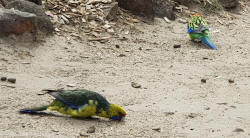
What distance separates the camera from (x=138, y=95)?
545cm

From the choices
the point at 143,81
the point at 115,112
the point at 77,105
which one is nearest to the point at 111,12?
the point at 143,81

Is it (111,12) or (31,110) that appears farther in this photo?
(111,12)

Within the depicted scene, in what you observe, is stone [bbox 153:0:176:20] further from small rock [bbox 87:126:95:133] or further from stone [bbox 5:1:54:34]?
small rock [bbox 87:126:95:133]

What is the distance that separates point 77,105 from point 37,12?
9.96 ft

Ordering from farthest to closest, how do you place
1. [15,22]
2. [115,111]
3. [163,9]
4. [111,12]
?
[163,9] < [111,12] < [15,22] < [115,111]

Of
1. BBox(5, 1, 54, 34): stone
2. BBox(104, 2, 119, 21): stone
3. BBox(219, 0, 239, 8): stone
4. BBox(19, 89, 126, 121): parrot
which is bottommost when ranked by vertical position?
BBox(219, 0, 239, 8): stone

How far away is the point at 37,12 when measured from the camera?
22.6ft

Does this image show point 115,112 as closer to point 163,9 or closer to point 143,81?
point 143,81

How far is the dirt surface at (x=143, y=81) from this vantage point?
4242 mm

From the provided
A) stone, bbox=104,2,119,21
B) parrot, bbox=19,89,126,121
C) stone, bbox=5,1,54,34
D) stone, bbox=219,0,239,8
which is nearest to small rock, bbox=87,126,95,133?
parrot, bbox=19,89,126,121

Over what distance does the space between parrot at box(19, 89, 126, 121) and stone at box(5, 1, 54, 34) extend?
271 centimetres

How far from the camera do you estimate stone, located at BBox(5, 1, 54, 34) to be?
6754mm

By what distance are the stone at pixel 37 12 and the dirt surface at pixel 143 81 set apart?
20 centimetres

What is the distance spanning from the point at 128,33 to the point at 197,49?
127cm
